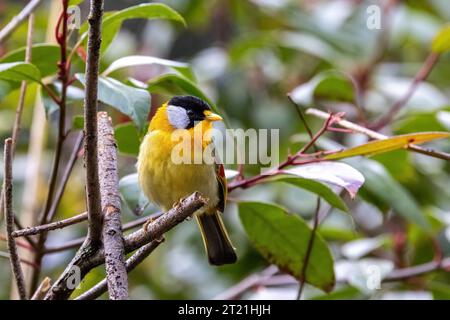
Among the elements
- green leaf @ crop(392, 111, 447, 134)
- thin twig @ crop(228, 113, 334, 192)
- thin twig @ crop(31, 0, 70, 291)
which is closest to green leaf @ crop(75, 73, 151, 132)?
thin twig @ crop(31, 0, 70, 291)

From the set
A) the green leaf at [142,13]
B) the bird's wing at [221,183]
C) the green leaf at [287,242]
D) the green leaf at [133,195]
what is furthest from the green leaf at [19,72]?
the green leaf at [287,242]

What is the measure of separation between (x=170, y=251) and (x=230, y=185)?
4.77ft

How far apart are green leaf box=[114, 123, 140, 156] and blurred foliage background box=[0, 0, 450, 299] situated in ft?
1.80

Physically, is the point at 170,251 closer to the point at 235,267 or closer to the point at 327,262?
the point at 235,267

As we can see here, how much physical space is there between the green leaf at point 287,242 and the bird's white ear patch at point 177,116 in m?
0.36

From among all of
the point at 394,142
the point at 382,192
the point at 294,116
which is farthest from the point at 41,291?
the point at 294,116

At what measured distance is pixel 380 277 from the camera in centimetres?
226

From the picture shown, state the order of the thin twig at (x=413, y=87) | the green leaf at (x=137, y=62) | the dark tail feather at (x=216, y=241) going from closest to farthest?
the green leaf at (x=137, y=62) → the dark tail feather at (x=216, y=241) → the thin twig at (x=413, y=87)

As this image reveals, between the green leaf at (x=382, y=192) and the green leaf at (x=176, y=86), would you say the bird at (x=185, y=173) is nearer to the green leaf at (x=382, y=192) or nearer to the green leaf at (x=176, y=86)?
the green leaf at (x=176, y=86)

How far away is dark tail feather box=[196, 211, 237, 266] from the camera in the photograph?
6.72ft

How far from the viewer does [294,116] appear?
3.37 meters

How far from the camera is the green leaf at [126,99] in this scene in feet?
5.19

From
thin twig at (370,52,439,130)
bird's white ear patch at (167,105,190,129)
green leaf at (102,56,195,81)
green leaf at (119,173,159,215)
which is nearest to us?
green leaf at (102,56,195,81)

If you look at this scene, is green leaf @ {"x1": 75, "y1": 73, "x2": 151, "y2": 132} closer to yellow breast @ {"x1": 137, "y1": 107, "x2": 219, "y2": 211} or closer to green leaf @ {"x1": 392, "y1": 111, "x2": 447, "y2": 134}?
yellow breast @ {"x1": 137, "y1": 107, "x2": 219, "y2": 211}
